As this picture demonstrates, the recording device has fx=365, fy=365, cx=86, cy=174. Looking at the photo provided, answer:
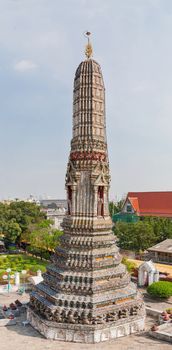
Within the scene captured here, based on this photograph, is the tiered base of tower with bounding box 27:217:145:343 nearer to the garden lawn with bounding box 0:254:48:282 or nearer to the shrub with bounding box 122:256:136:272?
the shrub with bounding box 122:256:136:272

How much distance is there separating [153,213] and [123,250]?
46.4 ft

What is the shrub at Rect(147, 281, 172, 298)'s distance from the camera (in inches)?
950

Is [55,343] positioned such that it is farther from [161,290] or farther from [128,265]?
[128,265]

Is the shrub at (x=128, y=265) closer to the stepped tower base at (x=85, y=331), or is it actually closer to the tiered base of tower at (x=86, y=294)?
the tiered base of tower at (x=86, y=294)

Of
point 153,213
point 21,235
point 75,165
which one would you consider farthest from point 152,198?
point 75,165

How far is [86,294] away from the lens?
16797 mm

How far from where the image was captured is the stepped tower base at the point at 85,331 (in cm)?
1602

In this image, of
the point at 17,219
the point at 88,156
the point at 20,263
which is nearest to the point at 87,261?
the point at 88,156

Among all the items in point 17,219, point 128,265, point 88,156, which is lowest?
point 128,265

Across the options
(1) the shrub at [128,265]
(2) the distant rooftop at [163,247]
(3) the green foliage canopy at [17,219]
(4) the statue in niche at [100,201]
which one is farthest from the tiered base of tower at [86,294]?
(3) the green foliage canopy at [17,219]

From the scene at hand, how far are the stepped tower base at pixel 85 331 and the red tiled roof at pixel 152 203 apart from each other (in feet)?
132

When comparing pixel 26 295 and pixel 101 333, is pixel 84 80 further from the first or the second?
pixel 26 295

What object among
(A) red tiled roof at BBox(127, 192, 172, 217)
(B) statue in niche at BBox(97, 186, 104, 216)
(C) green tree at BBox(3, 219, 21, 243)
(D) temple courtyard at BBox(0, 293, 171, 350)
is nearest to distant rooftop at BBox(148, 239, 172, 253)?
(A) red tiled roof at BBox(127, 192, 172, 217)

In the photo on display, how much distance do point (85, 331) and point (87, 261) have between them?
10.2ft
